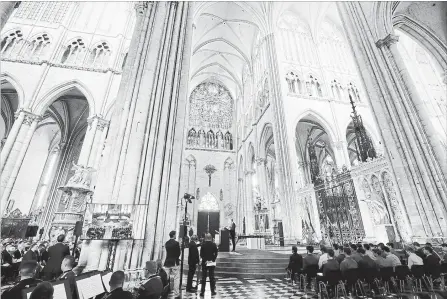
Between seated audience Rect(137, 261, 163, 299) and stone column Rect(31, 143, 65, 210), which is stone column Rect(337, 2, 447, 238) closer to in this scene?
seated audience Rect(137, 261, 163, 299)

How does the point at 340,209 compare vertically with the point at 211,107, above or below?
below

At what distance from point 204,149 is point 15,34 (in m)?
16.2

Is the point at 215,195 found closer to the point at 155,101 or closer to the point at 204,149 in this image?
the point at 204,149

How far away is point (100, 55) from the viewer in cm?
1504

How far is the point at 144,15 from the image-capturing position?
27.0 ft

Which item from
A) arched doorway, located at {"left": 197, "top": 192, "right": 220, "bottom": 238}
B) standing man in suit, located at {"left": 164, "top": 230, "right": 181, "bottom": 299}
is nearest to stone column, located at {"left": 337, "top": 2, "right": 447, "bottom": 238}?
standing man in suit, located at {"left": 164, "top": 230, "right": 181, "bottom": 299}

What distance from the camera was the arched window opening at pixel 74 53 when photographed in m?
14.0

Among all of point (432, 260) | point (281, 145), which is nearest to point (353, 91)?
point (281, 145)

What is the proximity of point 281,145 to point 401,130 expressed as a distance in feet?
20.3

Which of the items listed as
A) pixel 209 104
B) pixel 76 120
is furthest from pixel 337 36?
pixel 76 120

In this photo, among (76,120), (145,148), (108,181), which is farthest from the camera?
(76,120)

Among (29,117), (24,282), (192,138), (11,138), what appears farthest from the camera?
(192,138)

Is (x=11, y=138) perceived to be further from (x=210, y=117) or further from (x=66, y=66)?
(x=210, y=117)

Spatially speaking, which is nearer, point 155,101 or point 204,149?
point 155,101
